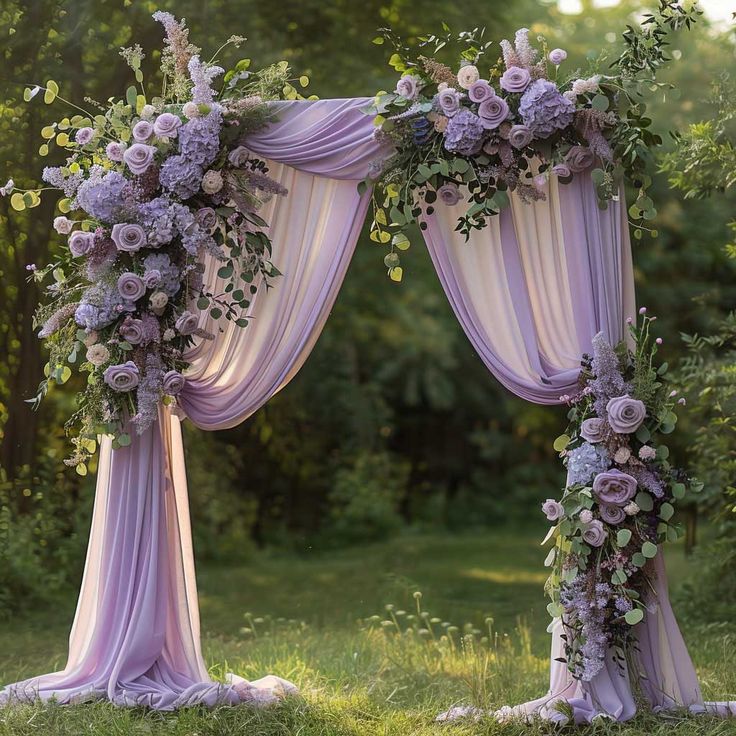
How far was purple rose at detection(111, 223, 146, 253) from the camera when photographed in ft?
12.3

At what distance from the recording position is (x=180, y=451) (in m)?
4.07

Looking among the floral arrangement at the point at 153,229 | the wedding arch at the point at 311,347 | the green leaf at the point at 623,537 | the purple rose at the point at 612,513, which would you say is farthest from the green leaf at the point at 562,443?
the floral arrangement at the point at 153,229

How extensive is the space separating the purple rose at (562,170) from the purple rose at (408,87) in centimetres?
57

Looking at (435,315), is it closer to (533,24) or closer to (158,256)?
(533,24)

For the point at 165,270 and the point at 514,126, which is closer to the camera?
the point at 514,126

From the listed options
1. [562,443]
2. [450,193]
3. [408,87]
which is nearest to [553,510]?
[562,443]

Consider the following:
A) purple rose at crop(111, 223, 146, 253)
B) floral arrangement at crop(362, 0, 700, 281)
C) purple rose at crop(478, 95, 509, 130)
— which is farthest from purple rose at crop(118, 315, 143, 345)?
purple rose at crop(478, 95, 509, 130)

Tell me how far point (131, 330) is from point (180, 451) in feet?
1.83

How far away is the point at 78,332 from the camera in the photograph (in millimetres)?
3816

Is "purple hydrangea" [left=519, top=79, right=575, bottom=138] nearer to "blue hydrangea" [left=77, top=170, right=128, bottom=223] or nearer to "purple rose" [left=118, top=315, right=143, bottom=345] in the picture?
"blue hydrangea" [left=77, top=170, right=128, bottom=223]

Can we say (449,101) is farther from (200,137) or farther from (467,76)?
(200,137)

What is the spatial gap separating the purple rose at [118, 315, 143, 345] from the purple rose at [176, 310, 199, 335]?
139mm

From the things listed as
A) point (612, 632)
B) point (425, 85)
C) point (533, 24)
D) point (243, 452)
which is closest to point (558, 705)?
point (612, 632)

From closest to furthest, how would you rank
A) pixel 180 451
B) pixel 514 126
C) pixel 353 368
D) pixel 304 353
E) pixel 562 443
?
pixel 514 126 < pixel 562 443 < pixel 304 353 < pixel 180 451 < pixel 353 368
